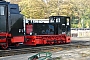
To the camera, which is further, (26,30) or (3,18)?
(26,30)

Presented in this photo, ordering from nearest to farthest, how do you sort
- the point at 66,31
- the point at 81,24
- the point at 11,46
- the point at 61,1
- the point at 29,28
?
the point at 11,46, the point at 29,28, the point at 66,31, the point at 61,1, the point at 81,24

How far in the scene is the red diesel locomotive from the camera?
14461mm

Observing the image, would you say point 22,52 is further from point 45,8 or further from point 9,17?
point 45,8

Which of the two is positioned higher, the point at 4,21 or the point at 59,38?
the point at 4,21

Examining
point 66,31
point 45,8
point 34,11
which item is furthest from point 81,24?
point 66,31

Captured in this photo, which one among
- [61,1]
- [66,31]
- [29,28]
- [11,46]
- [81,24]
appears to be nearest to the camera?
[11,46]

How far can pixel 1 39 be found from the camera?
46.3 ft

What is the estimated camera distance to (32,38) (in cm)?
1769

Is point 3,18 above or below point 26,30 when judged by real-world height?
above

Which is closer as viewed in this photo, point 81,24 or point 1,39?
point 1,39

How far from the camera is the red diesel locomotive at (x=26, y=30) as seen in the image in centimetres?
1446

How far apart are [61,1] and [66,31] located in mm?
33871

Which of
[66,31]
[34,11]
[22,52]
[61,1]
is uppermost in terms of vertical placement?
[61,1]

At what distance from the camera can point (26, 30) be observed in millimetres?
18594
